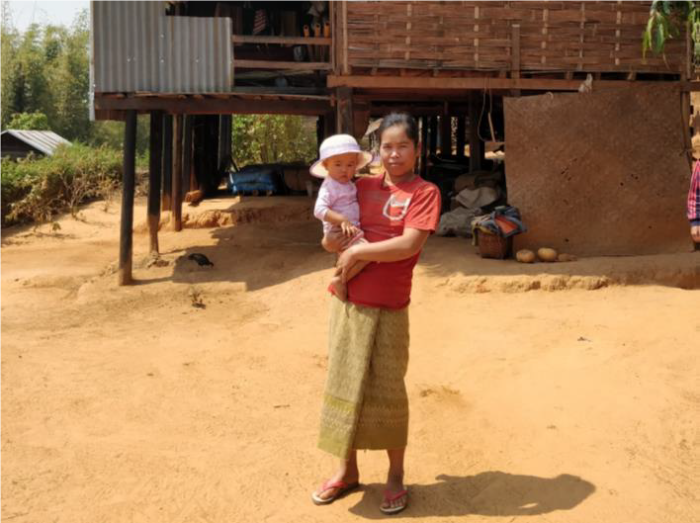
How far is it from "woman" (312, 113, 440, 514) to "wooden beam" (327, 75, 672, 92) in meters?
6.66

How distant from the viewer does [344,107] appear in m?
10.2

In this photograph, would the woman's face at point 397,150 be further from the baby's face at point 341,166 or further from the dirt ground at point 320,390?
the dirt ground at point 320,390

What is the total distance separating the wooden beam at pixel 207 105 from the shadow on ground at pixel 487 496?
786 cm

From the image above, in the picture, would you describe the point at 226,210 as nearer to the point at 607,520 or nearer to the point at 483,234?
the point at 483,234

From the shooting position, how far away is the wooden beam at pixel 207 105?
1048cm

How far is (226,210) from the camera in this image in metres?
14.5

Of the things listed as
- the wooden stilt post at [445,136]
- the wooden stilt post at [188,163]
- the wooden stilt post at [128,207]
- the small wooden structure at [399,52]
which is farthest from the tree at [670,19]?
the wooden stilt post at [445,136]

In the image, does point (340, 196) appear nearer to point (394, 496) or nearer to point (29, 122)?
point (394, 496)

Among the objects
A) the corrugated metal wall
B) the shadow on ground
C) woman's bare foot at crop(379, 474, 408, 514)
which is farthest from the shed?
woman's bare foot at crop(379, 474, 408, 514)

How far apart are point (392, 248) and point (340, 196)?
1.20 ft

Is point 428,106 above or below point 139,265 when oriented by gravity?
above

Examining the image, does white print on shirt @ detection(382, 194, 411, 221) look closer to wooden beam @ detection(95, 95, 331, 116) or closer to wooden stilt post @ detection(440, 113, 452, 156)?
wooden beam @ detection(95, 95, 331, 116)

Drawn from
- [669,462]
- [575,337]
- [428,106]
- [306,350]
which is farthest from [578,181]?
[428,106]

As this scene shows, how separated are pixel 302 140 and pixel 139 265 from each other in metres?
13.8
